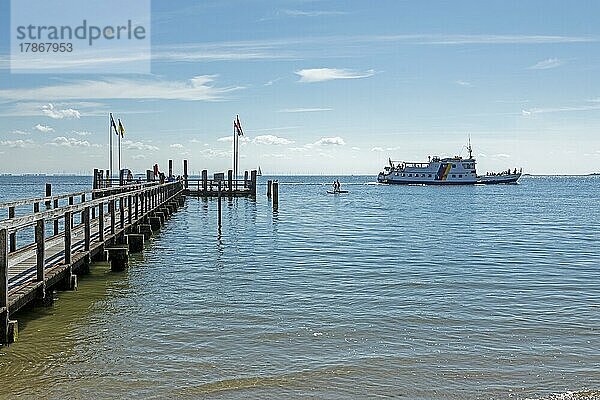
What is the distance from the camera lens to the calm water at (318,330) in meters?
7.76

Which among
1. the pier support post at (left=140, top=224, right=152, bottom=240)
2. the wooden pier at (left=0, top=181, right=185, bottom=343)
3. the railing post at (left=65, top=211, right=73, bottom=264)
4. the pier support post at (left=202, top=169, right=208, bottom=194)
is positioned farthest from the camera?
the pier support post at (left=202, top=169, right=208, bottom=194)

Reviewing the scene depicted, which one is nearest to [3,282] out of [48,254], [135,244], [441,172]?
[48,254]

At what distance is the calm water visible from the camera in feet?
25.5

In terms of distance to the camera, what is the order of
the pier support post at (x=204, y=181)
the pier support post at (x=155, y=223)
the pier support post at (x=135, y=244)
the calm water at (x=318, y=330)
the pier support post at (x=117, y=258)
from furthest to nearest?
the pier support post at (x=204, y=181) < the pier support post at (x=155, y=223) < the pier support post at (x=135, y=244) < the pier support post at (x=117, y=258) < the calm water at (x=318, y=330)

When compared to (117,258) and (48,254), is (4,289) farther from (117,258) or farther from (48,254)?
(117,258)

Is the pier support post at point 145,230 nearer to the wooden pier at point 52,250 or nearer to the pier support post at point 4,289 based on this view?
the wooden pier at point 52,250

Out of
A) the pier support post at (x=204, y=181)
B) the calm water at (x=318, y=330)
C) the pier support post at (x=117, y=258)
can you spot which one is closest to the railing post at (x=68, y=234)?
the calm water at (x=318, y=330)

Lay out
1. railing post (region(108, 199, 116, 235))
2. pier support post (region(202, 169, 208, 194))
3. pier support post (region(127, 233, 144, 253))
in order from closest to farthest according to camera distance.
Result: railing post (region(108, 199, 116, 235))
pier support post (region(127, 233, 144, 253))
pier support post (region(202, 169, 208, 194))

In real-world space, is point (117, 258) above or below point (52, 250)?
below

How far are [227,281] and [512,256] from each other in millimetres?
9206

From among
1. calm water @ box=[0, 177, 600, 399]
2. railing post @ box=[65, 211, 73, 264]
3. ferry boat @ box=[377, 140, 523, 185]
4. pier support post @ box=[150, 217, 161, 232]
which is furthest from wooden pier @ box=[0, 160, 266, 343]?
ferry boat @ box=[377, 140, 523, 185]

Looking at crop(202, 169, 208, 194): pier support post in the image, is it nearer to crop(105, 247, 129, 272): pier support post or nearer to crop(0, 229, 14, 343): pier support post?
crop(105, 247, 129, 272): pier support post

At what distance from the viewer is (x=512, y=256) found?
2045 cm

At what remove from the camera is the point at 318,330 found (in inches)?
405
